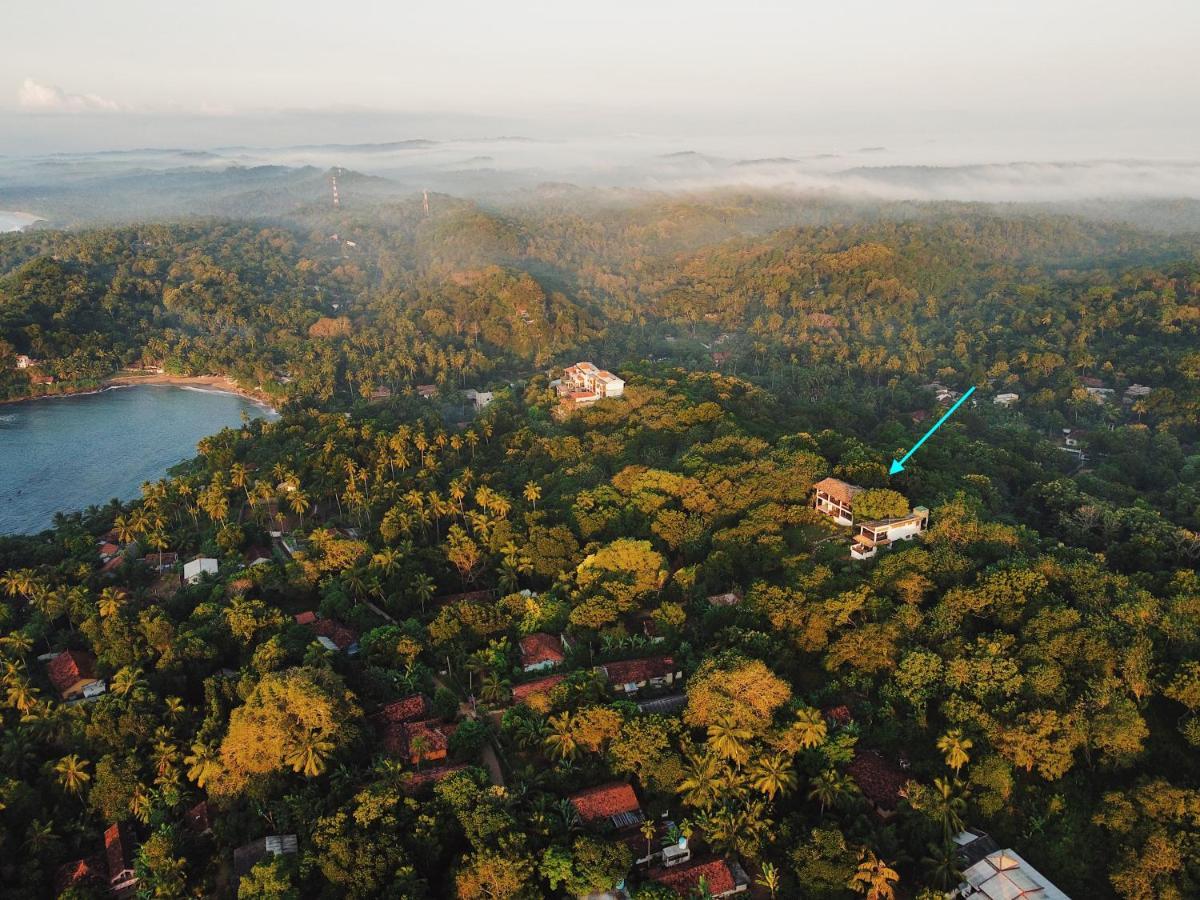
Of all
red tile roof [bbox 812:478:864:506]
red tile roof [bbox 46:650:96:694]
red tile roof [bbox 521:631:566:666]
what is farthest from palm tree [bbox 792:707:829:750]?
red tile roof [bbox 46:650:96:694]

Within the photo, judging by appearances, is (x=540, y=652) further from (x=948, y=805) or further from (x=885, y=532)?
(x=885, y=532)

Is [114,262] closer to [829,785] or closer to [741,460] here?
[741,460]

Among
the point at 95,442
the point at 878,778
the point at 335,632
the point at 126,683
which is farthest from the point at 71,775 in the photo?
the point at 95,442

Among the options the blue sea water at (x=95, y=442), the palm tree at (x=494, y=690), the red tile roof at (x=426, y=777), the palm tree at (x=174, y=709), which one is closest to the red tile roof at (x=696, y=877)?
the red tile roof at (x=426, y=777)

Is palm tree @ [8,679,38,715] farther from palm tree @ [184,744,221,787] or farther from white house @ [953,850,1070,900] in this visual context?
white house @ [953,850,1070,900]

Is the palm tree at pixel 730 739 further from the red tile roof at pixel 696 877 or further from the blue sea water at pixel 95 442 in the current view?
the blue sea water at pixel 95 442

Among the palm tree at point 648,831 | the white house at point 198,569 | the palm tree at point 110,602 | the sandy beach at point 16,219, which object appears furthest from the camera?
the sandy beach at point 16,219

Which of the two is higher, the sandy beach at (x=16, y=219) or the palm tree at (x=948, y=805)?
the sandy beach at (x=16, y=219)

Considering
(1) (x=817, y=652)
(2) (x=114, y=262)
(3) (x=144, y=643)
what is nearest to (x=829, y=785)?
(1) (x=817, y=652)
